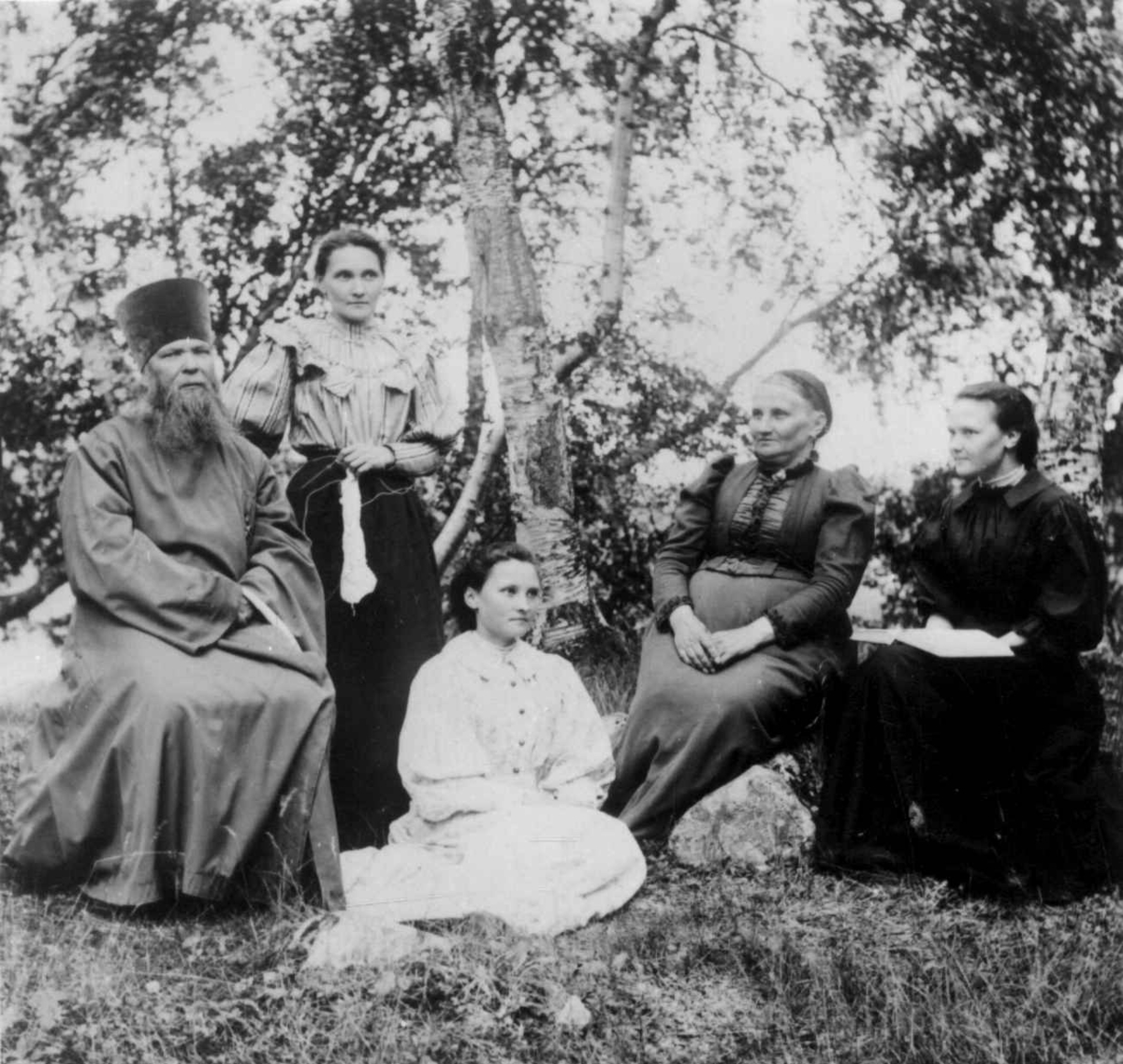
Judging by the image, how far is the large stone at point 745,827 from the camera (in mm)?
3838

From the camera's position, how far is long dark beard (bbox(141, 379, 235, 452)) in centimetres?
372

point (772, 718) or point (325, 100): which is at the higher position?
point (325, 100)

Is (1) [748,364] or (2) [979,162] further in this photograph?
(1) [748,364]

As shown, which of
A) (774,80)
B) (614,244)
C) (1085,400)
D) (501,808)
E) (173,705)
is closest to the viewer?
(173,705)

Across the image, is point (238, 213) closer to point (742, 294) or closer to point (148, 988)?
point (742, 294)

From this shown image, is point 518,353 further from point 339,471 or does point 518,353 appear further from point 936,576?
point 936,576

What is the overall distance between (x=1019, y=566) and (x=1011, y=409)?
554 millimetres

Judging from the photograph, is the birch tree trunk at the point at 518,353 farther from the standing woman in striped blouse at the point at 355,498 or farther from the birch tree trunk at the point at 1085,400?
the birch tree trunk at the point at 1085,400

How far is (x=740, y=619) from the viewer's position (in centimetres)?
417

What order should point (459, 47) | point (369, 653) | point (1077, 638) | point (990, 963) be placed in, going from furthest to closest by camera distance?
point (459, 47) < point (369, 653) < point (1077, 638) < point (990, 963)

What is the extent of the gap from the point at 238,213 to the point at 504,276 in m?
1.35

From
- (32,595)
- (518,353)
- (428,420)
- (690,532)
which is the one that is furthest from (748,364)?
(32,595)

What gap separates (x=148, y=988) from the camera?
2.83 meters

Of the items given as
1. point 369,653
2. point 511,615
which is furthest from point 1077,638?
point 369,653
